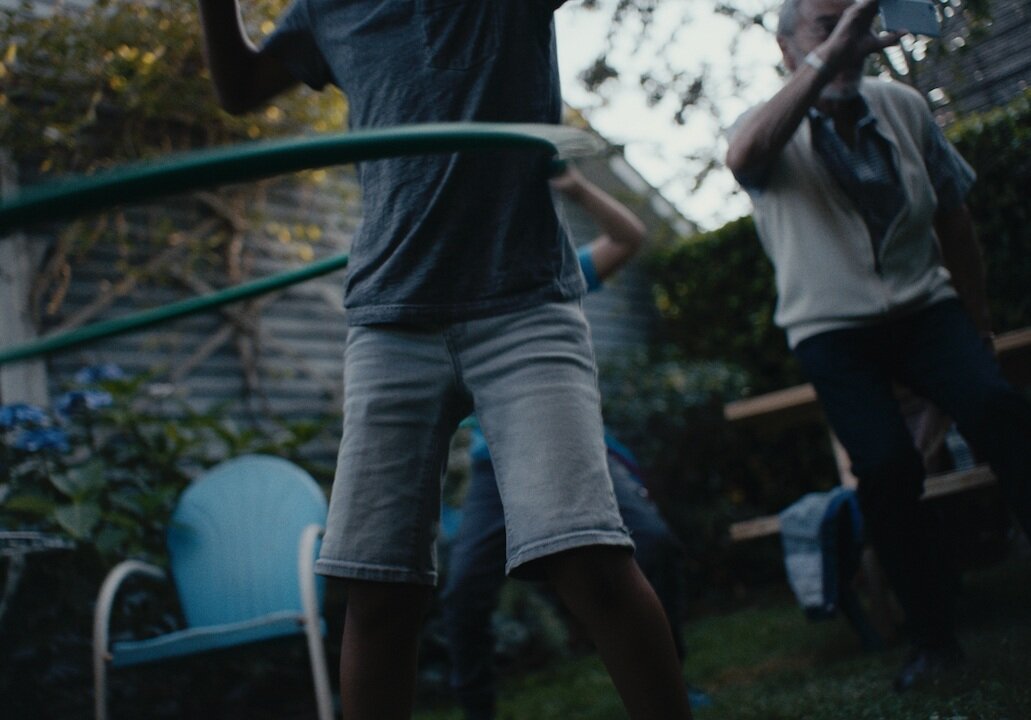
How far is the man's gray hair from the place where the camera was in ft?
7.61

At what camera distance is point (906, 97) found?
235 cm

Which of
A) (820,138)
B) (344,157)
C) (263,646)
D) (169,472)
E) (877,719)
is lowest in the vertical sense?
(877,719)

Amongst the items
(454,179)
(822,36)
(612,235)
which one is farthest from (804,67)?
(454,179)

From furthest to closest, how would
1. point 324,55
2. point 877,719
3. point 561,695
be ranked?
point 561,695 < point 877,719 < point 324,55

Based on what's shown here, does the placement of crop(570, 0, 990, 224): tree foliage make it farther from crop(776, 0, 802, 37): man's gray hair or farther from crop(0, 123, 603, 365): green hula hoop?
crop(0, 123, 603, 365): green hula hoop

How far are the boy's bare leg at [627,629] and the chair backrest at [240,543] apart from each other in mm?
2065

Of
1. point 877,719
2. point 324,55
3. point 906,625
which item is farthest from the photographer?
point 906,625

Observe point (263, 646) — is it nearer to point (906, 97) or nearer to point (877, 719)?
point (877, 719)

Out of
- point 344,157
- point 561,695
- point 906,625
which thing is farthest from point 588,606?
point 561,695

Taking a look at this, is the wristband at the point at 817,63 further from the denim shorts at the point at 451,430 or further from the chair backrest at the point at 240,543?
the chair backrest at the point at 240,543

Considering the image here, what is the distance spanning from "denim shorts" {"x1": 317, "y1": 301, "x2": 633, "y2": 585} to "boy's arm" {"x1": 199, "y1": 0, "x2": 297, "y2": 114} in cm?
52

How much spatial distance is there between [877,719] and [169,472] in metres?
2.66

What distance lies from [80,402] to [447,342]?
2.51 m

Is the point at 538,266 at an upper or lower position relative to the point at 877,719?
upper
